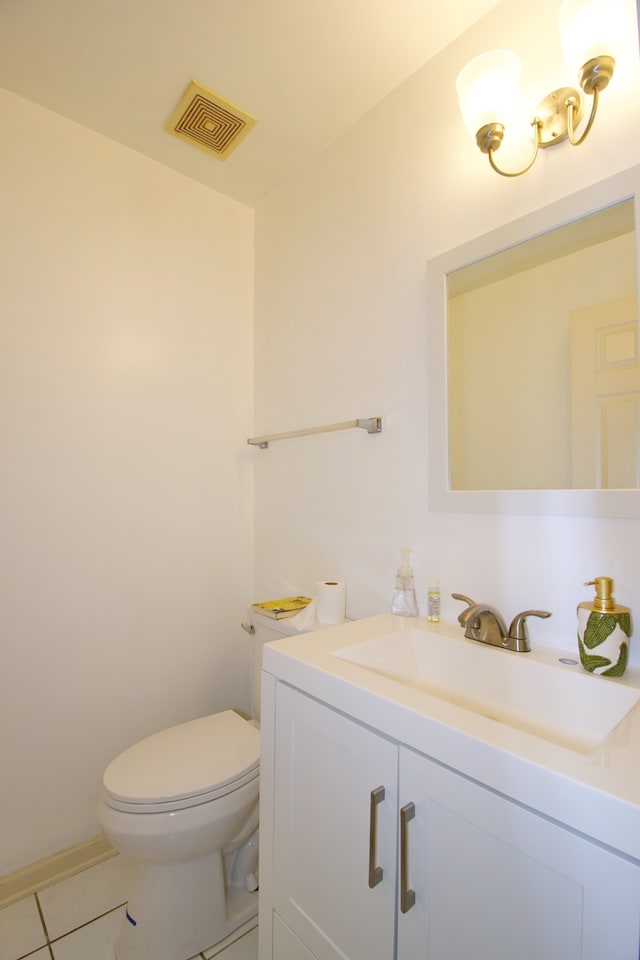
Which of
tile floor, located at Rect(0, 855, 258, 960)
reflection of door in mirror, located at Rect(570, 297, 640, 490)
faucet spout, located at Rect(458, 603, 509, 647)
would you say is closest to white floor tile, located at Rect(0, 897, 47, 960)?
tile floor, located at Rect(0, 855, 258, 960)

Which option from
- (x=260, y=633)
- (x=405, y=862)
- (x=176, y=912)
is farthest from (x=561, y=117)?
(x=176, y=912)

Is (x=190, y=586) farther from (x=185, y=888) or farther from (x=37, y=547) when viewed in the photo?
(x=185, y=888)

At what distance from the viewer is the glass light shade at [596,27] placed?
86 cm

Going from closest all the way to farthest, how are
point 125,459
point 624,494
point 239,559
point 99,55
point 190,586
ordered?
point 624,494 → point 99,55 → point 125,459 → point 190,586 → point 239,559

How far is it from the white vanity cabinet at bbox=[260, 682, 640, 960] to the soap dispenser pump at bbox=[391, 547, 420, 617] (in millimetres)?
413

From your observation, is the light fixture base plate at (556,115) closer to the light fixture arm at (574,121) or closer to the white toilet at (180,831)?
the light fixture arm at (574,121)

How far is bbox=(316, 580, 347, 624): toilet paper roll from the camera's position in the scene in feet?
4.40

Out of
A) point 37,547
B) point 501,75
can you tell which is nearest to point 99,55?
point 501,75

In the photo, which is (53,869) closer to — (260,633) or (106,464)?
(260,633)

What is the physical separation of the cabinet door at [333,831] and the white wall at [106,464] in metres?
0.88

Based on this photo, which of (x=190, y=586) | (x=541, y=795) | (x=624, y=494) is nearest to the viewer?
(x=541, y=795)

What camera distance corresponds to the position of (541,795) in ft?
1.75

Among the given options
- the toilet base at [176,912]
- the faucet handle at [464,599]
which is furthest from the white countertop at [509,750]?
the toilet base at [176,912]

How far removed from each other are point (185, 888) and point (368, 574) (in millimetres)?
948
